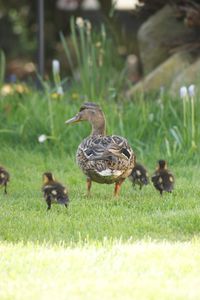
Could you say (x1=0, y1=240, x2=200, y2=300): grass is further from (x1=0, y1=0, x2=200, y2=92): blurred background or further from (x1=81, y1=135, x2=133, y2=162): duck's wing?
(x1=0, y1=0, x2=200, y2=92): blurred background

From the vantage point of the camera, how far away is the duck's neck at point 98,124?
9680 millimetres

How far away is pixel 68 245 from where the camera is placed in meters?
7.28

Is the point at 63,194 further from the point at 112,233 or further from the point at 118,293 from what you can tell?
the point at 118,293

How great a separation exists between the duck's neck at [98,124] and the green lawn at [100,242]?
0.55 m

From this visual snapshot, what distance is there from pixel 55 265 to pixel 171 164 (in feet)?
13.3

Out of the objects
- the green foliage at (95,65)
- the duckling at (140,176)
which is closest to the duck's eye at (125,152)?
the duckling at (140,176)

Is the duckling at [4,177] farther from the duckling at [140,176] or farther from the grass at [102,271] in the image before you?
the grass at [102,271]

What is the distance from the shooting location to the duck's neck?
381 inches

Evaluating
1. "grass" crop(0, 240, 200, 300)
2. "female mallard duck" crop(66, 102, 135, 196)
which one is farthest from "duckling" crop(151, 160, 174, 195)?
"grass" crop(0, 240, 200, 300)

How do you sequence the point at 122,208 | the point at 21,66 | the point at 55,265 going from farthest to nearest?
the point at 21,66 → the point at 122,208 → the point at 55,265

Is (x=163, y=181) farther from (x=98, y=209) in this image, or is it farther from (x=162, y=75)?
(x=162, y=75)

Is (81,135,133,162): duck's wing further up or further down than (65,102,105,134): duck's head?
further down

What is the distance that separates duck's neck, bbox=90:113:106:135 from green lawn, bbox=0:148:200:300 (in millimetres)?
549

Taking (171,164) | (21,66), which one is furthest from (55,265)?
(21,66)
